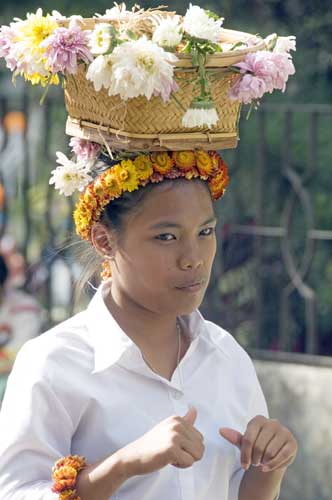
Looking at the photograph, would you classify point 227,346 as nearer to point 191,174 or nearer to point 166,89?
point 191,174

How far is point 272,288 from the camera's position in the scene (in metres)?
6.46

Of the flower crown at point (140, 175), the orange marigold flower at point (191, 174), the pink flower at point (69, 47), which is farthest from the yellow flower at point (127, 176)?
the pink flower at point (69, 47)

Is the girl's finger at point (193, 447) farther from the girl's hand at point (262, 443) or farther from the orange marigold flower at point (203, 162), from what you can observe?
the orange marigold flower at point (203, 162)

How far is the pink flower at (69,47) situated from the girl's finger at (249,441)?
84cm

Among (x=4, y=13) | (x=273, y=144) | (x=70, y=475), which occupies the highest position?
(x=4, y=13)

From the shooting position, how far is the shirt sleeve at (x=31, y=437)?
2959mm

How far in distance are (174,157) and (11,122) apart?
3.64 meters

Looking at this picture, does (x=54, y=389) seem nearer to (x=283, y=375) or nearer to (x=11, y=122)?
(x=283, y=375)

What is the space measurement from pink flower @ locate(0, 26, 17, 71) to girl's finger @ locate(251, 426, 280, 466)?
96 cm

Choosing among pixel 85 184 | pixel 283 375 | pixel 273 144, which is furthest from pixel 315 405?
pixel 85 184

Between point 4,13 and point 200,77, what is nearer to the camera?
point 200,77

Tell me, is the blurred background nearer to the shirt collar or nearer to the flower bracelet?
the shirt collar

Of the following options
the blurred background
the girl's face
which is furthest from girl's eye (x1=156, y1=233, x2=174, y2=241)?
the blurred background

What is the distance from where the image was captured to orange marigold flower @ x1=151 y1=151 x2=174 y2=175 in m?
3.07
